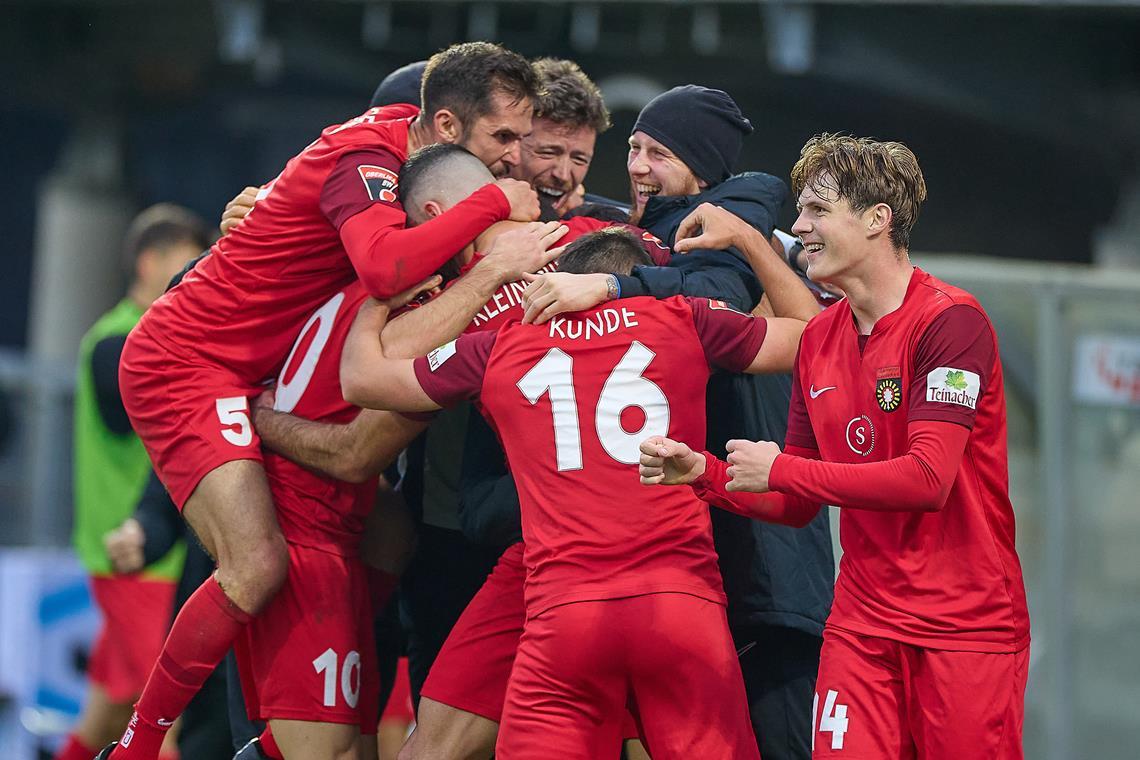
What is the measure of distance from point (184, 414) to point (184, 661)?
77cm

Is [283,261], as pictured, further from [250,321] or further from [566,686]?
[566,686]

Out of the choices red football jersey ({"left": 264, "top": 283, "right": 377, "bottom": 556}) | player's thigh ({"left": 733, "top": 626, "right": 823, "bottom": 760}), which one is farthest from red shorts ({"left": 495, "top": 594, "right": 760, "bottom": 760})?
red football jersey ({"left": 264, "top": 283, "right": 377, "bottom": 556})

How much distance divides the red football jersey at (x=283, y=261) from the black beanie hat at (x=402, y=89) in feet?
1.81

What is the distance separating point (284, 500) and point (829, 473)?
2.04 meters

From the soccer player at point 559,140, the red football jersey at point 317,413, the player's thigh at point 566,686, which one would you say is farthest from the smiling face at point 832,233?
the red football jersey at point 317,413

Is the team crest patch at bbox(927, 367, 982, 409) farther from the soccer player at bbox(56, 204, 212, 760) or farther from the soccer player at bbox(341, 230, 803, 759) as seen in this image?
the soccer player at bbox(56, 204, 212, 760)

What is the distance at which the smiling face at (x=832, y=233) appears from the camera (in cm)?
428

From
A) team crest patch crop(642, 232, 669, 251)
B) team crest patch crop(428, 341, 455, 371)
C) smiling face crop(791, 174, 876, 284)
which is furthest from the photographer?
team crest patch crop(642, 232, 669, 251)

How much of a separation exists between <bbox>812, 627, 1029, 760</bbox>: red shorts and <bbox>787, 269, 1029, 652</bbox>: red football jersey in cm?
5

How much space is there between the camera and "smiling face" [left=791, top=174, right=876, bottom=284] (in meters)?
4.28

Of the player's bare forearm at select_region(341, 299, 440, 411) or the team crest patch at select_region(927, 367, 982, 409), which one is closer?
the team crest patch at select_region(927, 367, 982, 409)

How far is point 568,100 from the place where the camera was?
5.57 meters

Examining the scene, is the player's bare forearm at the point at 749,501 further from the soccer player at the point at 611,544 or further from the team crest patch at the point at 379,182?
the team crest patch at the point at 379,182

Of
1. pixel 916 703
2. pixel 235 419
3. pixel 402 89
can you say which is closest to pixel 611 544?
pixel 916 703
